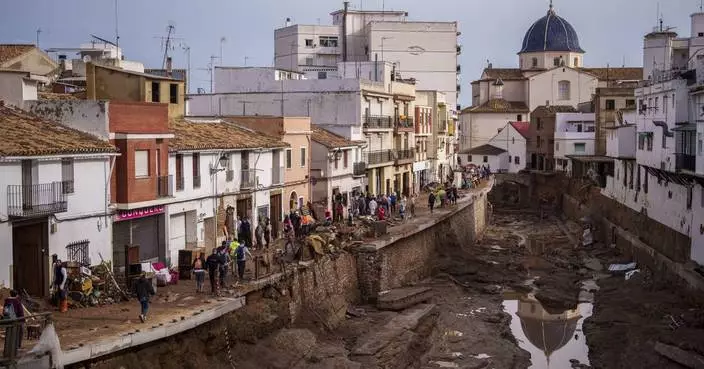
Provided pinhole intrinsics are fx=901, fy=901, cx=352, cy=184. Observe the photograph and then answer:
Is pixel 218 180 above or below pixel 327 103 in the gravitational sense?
below

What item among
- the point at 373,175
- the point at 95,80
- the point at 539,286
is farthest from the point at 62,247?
the point at 373,175

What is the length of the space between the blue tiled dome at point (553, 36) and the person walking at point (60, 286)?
9682 cm

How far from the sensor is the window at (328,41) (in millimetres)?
92500

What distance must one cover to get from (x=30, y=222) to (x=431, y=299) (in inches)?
850

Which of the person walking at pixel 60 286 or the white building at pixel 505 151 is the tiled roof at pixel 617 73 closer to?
the white building at pixel 505 151

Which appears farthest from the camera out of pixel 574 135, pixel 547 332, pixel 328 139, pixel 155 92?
pixel 574 135

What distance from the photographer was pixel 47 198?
2620cm

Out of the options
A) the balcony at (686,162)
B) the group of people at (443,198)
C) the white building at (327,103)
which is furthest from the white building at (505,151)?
the balcony at (686,162)

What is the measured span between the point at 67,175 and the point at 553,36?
315 ft

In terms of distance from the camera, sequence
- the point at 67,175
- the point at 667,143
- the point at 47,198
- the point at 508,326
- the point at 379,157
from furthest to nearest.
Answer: the point at 379,157
the point at 667,143
the point at 508,326
the point at 67,175
the point at 47,198

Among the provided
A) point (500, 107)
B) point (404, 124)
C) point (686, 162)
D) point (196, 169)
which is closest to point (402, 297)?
point (196, 169)

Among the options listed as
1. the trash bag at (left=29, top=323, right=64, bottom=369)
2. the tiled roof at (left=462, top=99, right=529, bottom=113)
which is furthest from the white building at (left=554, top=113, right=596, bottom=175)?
the trash bag at (left=29, top=323, right=64, bottom=369)

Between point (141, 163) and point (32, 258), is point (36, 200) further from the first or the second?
point (141, 163)

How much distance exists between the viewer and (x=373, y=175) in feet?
198
